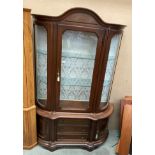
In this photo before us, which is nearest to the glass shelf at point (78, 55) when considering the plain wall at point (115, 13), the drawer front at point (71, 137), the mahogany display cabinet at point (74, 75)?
the mahogany display cabinet at point (74, 75)

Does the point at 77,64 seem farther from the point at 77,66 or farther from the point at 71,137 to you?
the point at 71,137

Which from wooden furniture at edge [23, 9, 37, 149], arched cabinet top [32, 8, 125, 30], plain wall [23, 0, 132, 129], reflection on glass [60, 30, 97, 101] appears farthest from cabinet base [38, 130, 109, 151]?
arched cabinet top [32, 8, 125, 30]

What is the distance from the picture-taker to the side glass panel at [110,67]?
76.6 inches

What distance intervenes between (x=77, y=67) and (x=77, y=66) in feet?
0.04

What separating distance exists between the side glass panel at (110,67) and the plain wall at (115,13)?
248mm

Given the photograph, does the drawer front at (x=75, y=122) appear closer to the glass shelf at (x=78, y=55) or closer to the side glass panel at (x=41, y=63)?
the side glass panel at (x=41, y=63)

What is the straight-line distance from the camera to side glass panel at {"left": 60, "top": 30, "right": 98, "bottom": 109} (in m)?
1.85

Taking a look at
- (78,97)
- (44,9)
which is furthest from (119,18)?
(78,97)

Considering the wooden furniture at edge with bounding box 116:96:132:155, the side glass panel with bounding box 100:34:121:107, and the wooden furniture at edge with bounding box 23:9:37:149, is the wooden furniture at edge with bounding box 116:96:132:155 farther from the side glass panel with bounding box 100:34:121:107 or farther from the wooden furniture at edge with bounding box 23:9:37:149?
the wooden furniture at edge with bounding box 23:9:37:149

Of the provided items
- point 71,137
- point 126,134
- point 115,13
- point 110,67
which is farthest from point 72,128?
point 115,13

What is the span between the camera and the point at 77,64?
198 centimetres

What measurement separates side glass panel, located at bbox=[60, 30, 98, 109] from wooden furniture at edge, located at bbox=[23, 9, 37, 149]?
1.06 feet
